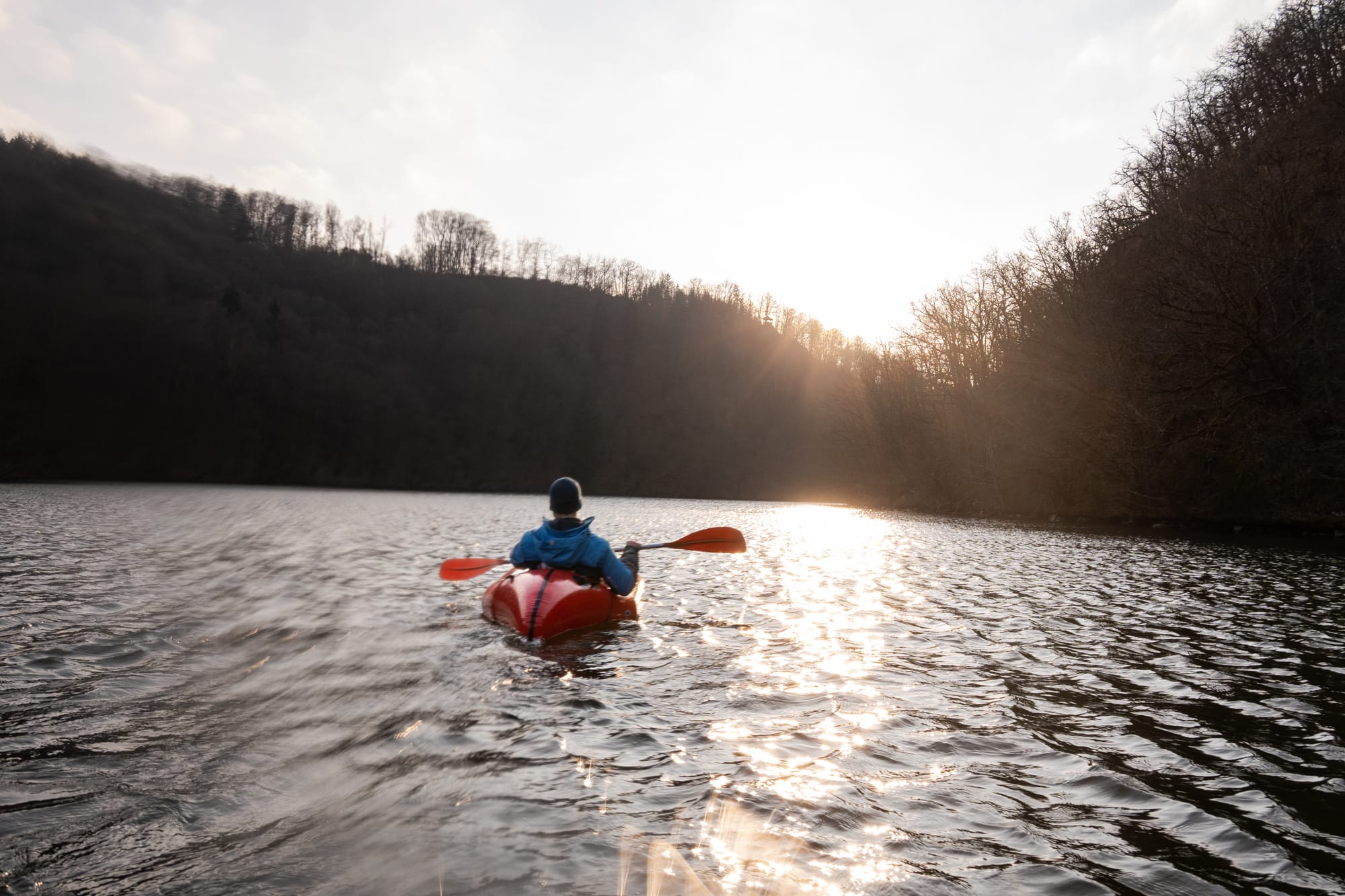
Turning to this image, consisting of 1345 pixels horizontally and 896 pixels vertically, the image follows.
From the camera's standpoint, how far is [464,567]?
34.5 ft

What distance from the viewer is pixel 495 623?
8.44 meters

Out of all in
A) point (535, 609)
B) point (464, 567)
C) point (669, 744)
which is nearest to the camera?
point (669, 744)

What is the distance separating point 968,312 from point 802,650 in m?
35.4

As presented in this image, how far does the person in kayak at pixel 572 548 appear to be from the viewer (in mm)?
8188

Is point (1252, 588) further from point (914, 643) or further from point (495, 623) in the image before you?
point (495, 623)

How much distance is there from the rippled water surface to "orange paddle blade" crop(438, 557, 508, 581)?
408mm

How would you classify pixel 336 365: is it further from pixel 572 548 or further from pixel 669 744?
pixel 669 744

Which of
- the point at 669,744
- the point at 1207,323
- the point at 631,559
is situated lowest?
the point at 669,744

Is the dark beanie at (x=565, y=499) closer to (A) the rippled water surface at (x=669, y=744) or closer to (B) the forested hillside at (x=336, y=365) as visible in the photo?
(A) the rippled water surface at (x=669, y=744)

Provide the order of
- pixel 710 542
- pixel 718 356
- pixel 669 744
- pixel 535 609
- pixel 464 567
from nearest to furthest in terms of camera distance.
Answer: pixel 669 744, pixel 535 609, pixel 464 567, pixel 710 542, pixel 718 356

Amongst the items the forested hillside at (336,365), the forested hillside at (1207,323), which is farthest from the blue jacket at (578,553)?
the forested hillside at (336,365)

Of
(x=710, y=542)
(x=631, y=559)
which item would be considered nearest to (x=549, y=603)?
(x=631, y=559)

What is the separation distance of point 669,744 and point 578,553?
379 centimetres

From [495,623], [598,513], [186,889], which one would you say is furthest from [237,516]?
[186,889]
